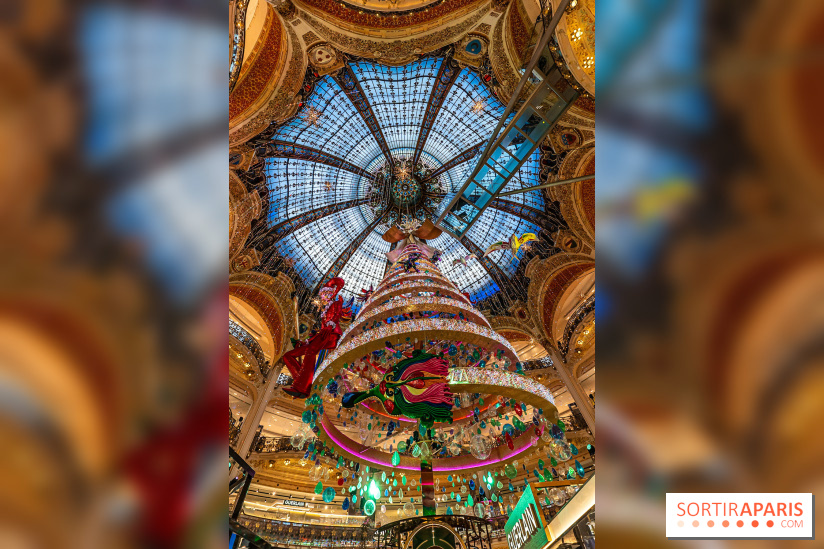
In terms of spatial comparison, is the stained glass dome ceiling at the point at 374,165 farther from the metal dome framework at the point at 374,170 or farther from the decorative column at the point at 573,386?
the decorative column at the point at 573,386

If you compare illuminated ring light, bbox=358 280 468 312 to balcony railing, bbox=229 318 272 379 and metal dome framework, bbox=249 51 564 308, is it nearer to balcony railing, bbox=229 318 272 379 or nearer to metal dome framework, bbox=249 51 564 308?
metal dome framework, bbox=249 51 564 308

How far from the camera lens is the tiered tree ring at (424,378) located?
725cm

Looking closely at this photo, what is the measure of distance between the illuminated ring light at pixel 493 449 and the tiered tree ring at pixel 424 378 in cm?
2

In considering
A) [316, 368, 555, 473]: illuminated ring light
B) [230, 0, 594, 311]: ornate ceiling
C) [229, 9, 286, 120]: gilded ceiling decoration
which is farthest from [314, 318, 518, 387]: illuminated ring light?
[229, 9, 286, 120]: gilded ceiling decoration

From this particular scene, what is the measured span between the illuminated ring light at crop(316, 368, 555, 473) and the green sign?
174 cm

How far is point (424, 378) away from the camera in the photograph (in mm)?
7426
